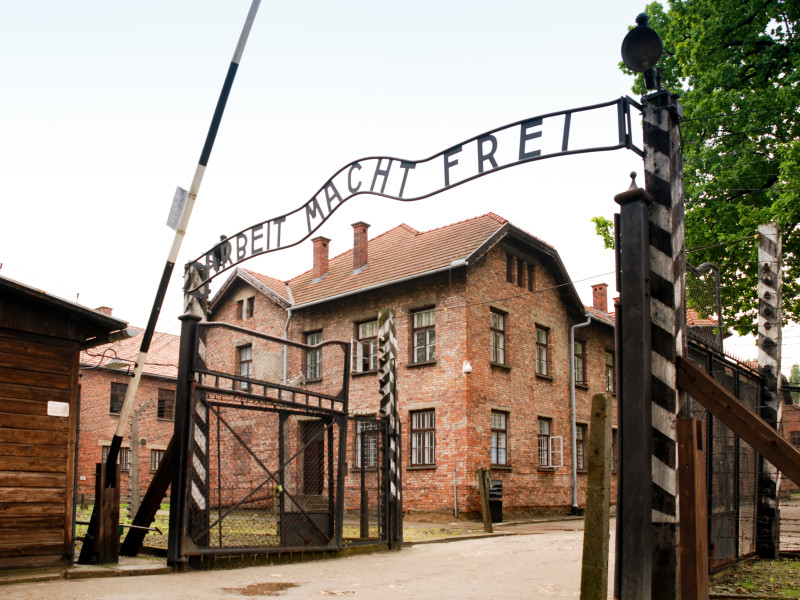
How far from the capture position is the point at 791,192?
1858 cm

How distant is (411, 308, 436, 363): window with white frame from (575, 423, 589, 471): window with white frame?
23.6 feet

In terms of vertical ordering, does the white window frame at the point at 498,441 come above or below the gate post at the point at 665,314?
below

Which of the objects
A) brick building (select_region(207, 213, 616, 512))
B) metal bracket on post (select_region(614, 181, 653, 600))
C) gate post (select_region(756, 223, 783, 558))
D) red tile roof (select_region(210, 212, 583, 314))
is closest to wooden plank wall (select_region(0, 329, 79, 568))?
metal bracket on post (select_region(614, 181, 653, 600))

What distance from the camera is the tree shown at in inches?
808

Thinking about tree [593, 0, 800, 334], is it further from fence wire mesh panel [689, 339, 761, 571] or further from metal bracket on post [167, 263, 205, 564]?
metal bracket on post [167, 263, 205, 564]

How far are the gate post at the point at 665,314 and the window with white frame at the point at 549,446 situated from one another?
68.1ft

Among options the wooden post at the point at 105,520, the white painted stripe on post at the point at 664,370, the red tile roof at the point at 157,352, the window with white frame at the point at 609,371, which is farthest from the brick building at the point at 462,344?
the white painted stripe on post at the point at 664,370

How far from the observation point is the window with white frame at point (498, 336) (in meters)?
24.3

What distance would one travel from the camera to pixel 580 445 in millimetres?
28109

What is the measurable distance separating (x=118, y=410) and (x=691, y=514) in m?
34.4

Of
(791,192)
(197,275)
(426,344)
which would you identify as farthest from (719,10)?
(197,275)

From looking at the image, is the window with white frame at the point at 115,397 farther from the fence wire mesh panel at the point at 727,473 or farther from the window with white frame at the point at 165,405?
the fence wire mesh panel at the point at 727,473

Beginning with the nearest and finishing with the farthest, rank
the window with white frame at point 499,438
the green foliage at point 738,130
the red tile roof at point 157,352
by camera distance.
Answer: the green foliage at point 738,130, the window with white frame at point 499,438, the red tile roof at point 157,352

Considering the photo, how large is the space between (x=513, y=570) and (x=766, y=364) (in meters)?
4.55
